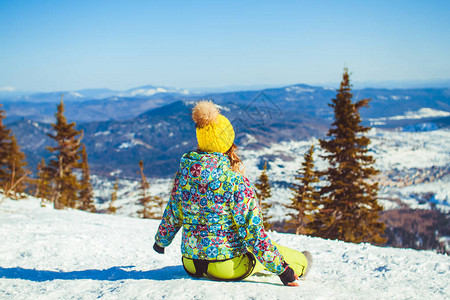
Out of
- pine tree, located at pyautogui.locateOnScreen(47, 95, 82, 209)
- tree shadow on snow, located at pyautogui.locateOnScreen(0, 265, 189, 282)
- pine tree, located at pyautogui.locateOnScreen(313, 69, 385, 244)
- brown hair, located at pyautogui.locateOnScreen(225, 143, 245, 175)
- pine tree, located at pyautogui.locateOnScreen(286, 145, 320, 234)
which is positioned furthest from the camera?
pine tree, located at pyautogui.locateOnScreen(47, 95, 82, 209)

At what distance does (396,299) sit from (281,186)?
7466 inches

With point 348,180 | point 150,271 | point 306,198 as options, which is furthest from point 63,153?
point 150,271

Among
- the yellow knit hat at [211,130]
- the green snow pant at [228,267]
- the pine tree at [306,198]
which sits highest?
the yellow knit hat at [211,130]

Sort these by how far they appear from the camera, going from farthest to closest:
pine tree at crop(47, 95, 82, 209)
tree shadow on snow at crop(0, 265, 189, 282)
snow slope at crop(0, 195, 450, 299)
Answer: pine tree at crop(47, 95, 82, 209) < tree shadow on snow at crop(0, 265, 189, 282) < snow slope at crop(0, 195, 450, 299)

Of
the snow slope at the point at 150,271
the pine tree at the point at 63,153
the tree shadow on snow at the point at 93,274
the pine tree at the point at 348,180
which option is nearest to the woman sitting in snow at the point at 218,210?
the snow slope at the point at 150,271

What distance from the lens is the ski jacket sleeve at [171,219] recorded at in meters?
3.39

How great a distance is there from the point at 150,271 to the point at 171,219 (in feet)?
5.26

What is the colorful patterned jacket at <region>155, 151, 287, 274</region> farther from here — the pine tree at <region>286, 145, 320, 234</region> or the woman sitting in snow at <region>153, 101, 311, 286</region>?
the pine tree at <region>286, 145, 320, 234</region>

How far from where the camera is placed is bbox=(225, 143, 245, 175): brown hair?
3.21m

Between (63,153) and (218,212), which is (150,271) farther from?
(63,153)

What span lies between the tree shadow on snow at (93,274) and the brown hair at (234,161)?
6.14 ft

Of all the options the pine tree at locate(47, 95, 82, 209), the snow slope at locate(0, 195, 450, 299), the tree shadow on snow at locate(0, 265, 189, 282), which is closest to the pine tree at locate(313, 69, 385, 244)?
→ the snow slope at locate(0, 195, 450, 299)

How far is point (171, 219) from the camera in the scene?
11.6 ft

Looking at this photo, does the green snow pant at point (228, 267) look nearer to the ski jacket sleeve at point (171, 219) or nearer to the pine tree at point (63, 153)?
the ski jacket sleeve at point (171, 219)
